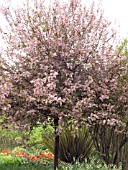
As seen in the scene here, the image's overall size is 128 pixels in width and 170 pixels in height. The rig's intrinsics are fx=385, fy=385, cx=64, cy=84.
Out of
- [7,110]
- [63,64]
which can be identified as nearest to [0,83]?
[7,110]

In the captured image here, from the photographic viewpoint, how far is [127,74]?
7.77 meters

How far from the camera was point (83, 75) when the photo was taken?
7027mm

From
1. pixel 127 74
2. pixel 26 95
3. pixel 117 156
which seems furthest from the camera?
pixel 117 156

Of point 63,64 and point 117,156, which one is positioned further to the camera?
point 117,156

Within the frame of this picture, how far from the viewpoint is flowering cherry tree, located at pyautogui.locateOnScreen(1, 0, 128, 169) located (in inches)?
266

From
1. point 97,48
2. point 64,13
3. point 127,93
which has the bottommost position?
point 127,93

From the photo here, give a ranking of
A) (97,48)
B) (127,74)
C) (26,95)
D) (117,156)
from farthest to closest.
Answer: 1. (117,156)
2. (127,74)
3. (97,48)
4. (26,95)

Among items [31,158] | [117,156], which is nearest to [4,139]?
[31,158]

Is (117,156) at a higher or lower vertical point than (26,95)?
lower

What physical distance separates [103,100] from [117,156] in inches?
85.3

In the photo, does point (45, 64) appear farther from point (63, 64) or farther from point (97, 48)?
point (97, 48)

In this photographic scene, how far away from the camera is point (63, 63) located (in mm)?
6914

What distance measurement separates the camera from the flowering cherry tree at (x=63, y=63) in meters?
6.75

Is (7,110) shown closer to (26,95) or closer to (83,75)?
(26,95)
